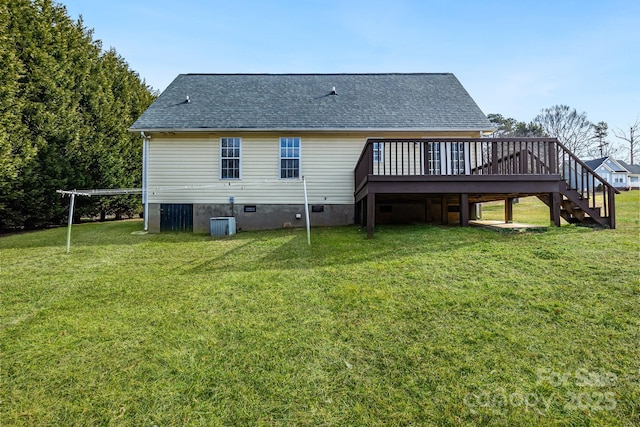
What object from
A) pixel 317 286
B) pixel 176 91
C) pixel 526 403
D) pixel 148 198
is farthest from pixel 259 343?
pixel 176 91

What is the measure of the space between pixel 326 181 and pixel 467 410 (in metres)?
8.89

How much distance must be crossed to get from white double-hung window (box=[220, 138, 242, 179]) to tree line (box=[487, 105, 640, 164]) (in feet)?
119

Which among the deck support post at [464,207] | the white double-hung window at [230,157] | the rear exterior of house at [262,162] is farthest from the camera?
the white double-hung window at [230,157]

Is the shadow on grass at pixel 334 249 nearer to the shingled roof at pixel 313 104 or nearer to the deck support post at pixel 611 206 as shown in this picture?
the deck support post at pixel 611 206

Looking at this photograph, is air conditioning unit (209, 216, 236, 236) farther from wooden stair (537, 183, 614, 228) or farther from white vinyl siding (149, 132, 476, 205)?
wooden stair (537, 183, 614, 228)

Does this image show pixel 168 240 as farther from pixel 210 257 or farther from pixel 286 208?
pixel 286 208

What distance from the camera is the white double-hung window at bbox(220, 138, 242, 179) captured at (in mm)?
10586

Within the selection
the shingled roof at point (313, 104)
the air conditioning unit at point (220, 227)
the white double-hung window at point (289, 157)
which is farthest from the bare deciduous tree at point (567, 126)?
the air conditioning unit at point (220, 227)

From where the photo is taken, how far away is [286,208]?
10.6m

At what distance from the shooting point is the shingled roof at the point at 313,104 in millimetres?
Result: 10297

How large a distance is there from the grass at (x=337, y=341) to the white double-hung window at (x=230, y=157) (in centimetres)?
543

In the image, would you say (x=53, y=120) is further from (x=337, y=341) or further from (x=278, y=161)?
(x=337, y=341)

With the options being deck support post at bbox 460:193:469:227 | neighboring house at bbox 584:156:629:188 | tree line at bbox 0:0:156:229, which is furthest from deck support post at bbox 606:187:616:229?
neighboring house at bbox 584:156:629:188

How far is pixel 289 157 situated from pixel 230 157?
6.87 feet
